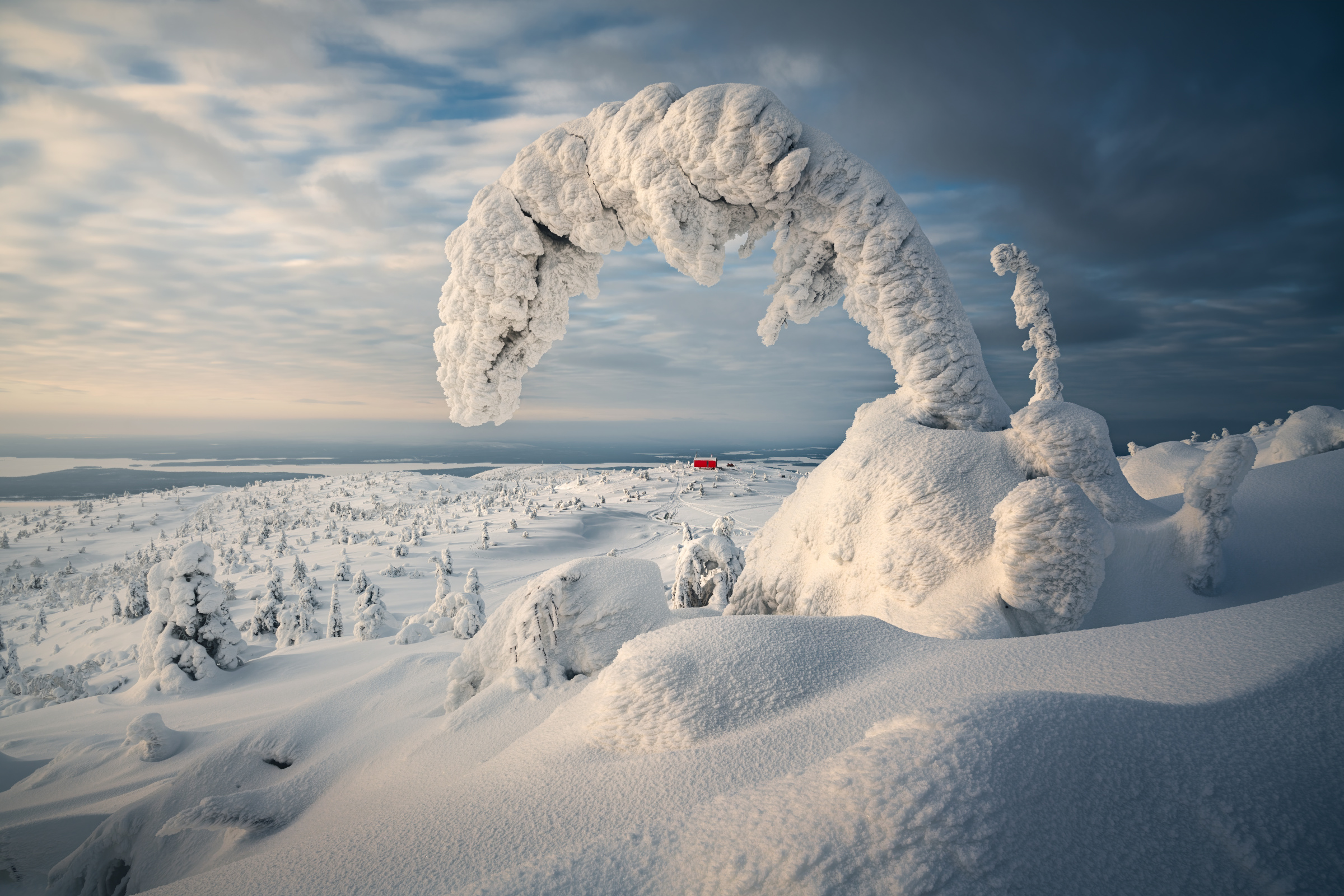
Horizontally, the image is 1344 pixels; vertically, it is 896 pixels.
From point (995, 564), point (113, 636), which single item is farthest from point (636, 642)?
point (113, 636)

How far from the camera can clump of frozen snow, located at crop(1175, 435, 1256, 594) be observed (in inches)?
155

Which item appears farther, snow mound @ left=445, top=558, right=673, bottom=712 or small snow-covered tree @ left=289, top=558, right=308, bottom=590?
small snow-covered tree @ left=289, top=558, right=308, bottom=590

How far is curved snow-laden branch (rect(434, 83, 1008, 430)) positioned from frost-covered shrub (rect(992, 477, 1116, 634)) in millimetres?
1686

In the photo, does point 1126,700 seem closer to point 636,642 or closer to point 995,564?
point 636,642

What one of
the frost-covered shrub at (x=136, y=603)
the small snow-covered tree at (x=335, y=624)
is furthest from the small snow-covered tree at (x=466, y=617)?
the frost-covered shrub at (x=136, y=603)

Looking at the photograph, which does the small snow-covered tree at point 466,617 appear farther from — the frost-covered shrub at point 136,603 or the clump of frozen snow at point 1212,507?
the frost-covered shrub at point 136,603

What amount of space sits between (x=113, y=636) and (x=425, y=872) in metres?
29.2

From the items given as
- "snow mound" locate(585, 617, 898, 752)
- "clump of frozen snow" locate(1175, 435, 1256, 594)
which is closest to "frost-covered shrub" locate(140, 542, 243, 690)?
"snow mound" locate(585, 617, 898, 752)

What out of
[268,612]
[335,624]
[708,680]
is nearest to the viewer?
[708,680]

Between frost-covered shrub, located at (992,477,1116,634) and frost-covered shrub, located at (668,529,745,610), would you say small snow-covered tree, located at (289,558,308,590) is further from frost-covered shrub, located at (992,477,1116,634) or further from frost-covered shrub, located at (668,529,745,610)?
frost-covered shrub, located at (992,477,1116,634)

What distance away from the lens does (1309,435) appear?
254 inches

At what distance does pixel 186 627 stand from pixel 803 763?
44.8ft

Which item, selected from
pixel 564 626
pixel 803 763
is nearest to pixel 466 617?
pixel 564 626

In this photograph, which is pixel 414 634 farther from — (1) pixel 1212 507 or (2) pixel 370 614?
(1) pixel 1212 507
